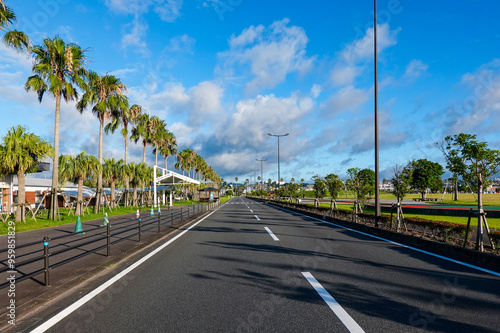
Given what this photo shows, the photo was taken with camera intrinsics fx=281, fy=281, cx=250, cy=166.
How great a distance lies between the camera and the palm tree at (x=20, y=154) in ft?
58.3

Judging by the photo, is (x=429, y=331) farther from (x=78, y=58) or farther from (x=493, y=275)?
(x=78, y=58)

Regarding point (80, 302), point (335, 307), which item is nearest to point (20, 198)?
point (80, 302)

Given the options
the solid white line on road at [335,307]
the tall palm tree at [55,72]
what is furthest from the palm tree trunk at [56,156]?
the solid white line on road at [335,307]

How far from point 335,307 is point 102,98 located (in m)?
28.0

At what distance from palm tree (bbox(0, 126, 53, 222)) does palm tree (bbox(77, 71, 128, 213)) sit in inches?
229

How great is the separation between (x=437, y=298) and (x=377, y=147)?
9929mm

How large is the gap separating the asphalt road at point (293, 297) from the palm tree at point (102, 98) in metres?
21.8

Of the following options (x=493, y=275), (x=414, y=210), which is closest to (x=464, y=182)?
(x=493, y=275)

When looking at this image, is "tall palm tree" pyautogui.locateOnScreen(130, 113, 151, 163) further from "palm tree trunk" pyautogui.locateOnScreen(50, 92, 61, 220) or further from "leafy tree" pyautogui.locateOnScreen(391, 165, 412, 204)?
"leafy tree" pyautogui.locateOnScreen(391, 165, 412, 204)

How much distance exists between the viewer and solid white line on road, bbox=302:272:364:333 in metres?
3.46

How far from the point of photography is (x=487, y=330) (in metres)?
3.34

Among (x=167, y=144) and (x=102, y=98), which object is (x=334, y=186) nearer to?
(x=102, y=98)

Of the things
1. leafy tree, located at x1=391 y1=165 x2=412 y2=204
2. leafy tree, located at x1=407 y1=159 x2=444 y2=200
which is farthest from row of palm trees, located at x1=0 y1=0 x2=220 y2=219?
leafy tree, located at x1=407 y1=159 x2=444 y2=200

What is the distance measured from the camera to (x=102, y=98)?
1030 inches
